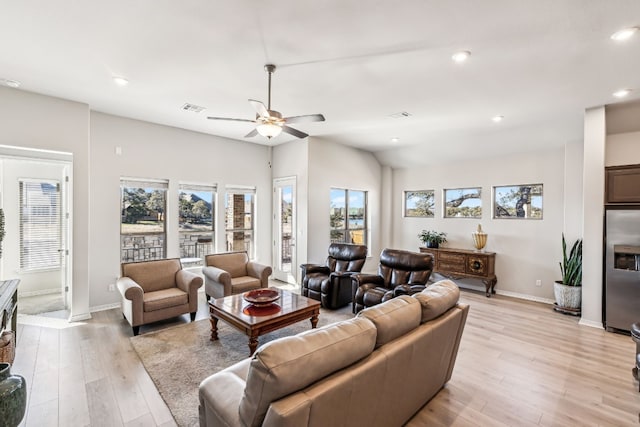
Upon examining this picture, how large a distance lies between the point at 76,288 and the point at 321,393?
441 centimetres

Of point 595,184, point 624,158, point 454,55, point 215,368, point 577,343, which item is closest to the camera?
point 454,55

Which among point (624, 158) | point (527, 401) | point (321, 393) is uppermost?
point (624, 158)

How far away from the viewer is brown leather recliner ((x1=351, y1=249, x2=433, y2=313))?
419 centimetres

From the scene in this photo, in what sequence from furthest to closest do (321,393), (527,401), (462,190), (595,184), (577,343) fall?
(462,190) < (595,184) < (577,343) < (527,401) < (321,393)

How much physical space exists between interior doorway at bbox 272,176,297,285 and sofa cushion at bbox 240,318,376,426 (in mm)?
4701

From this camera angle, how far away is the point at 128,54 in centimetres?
284

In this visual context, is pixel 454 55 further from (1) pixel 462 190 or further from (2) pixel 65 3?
(1) pixel 462 190

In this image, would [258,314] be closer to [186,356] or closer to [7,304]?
[186,356]

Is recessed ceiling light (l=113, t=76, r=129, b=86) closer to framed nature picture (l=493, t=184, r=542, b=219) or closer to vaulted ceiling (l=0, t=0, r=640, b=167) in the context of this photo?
vaulted ceiling (l=0, t=0, r=640, b=167)

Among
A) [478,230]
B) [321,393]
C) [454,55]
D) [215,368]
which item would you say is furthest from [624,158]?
[215,368]

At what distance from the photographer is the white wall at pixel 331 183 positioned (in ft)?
19.6

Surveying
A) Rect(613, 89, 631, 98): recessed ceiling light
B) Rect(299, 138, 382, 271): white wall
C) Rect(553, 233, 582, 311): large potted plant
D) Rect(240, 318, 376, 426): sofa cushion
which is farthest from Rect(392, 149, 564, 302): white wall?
Rect(240, 318, 376, 426): sofa cushion

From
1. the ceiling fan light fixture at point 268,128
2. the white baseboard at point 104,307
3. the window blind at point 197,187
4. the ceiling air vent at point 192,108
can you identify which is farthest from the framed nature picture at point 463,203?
the white baseboard at point 104,307

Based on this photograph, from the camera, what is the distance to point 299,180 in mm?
6066
